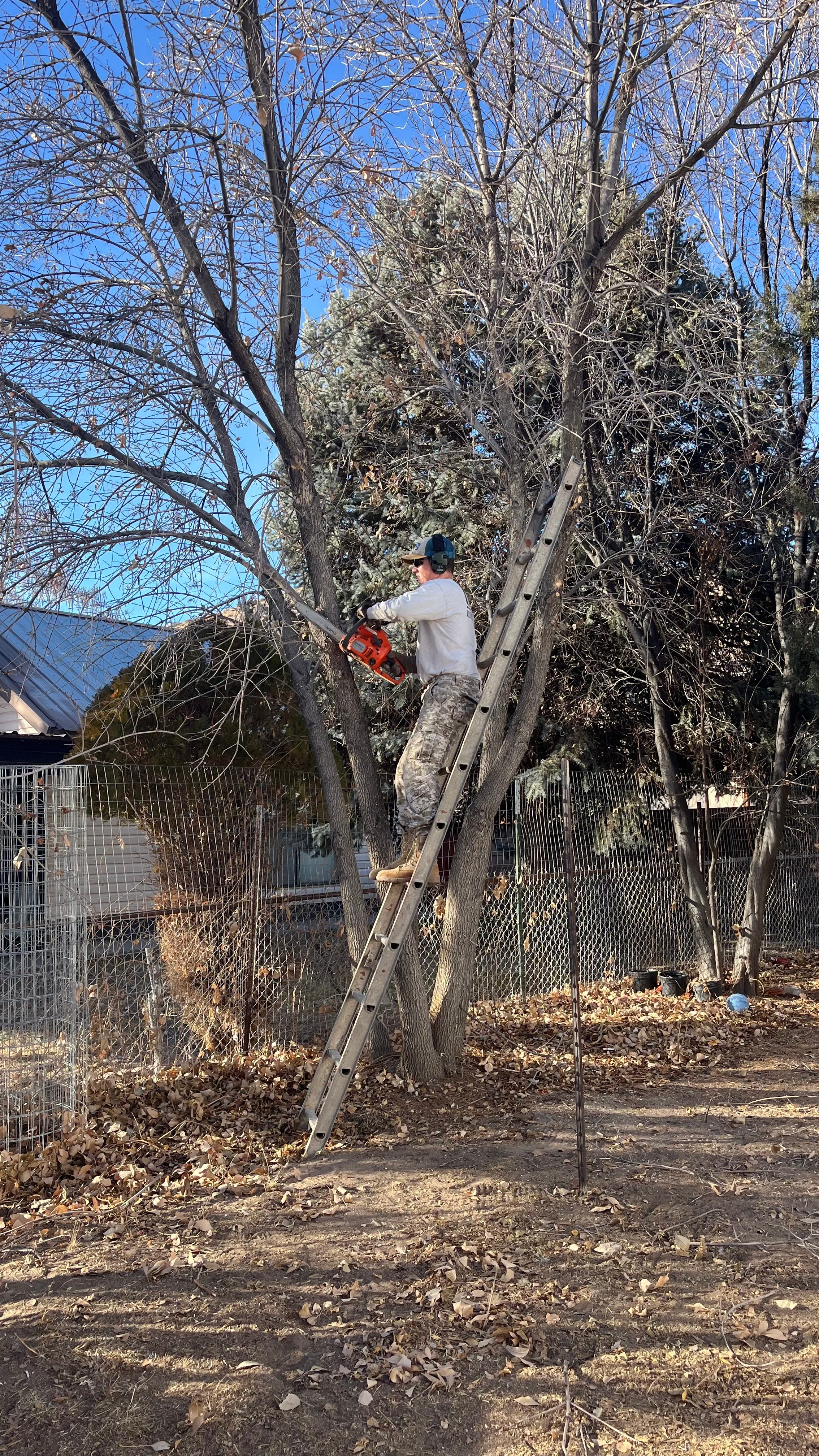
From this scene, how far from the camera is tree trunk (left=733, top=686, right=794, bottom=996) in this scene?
34.8ft

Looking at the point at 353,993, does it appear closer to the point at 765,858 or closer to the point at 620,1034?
the point at 620,1034

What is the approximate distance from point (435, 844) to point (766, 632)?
7.75m

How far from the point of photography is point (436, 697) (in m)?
6.04

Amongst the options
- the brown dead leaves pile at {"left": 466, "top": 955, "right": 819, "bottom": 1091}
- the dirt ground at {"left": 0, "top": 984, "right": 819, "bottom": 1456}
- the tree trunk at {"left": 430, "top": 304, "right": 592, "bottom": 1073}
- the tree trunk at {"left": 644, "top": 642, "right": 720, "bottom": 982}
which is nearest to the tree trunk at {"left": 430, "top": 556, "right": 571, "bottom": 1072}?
the tree trunk at {"left": 430, "top": 304, "right": 592, "bottom": 1073}

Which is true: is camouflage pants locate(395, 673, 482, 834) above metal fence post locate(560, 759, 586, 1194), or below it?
above

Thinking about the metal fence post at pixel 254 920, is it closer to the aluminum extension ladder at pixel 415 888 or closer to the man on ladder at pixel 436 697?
the aluminum extension ladder at pixel 415 888

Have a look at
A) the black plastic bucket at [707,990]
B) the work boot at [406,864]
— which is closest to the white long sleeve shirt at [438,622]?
the work boot at [406,864]

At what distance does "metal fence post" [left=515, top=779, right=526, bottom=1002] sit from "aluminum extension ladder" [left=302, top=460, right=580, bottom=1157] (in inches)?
160

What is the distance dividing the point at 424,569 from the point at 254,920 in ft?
9.80

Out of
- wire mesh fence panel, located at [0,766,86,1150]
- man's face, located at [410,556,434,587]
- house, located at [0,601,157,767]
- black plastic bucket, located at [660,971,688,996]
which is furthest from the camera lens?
house, located at [0,601,157,767]

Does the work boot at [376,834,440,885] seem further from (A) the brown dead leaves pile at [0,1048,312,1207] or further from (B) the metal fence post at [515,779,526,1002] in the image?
(B) the metal fence post at [515,779,526,1002]

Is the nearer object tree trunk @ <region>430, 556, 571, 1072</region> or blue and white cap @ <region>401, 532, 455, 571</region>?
blue and white cap @ <region>401, 532, 455, 571</region>

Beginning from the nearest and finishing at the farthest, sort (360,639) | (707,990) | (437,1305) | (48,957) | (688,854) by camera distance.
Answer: (437,1305), (360,639), (48,957), (707,990), (688,854)

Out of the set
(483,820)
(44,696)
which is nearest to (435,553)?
(483,820)
